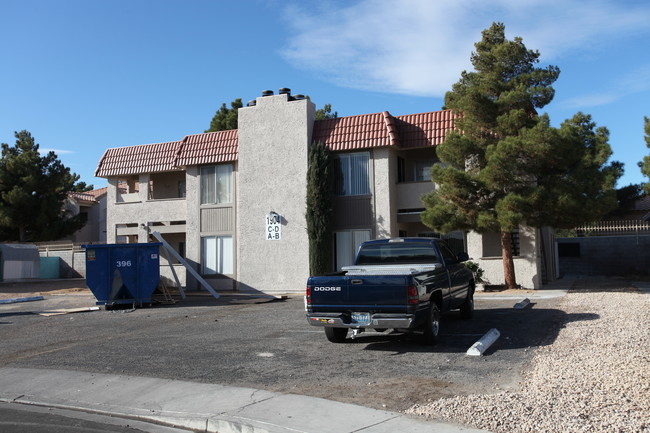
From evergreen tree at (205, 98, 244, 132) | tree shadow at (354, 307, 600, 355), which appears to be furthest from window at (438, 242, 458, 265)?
evergreen tree at (205, 98, 244, 132)

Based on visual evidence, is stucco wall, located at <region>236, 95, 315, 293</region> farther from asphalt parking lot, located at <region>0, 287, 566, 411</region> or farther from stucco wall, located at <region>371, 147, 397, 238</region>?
asphalt parking lot, located at <region>0, 287, 566, 411</region>

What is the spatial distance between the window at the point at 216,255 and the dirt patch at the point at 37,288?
5716mm

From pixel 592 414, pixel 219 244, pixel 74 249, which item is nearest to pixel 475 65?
pixel 219 244

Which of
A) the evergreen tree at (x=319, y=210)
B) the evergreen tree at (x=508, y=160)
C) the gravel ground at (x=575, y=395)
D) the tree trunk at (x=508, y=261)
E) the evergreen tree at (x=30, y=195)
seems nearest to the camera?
the gravel ground at (x=575, y=395)

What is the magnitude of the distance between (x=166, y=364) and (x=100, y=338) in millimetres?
4080

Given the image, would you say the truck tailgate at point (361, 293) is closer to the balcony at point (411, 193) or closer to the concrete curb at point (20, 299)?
the balcony at point (411, 193)

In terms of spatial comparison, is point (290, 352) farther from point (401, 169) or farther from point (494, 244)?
point (401, 169)

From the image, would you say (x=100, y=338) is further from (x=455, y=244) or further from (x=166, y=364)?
(x=455, y=244)

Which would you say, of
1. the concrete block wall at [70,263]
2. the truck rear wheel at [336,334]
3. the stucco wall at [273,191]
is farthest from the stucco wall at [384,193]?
the concrete block wall at [70,263]

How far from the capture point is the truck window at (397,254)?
11.9 m

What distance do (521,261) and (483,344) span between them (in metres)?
13.0

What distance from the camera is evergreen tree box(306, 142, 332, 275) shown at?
23.6 meters

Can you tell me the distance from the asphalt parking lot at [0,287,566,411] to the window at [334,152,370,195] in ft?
27.8

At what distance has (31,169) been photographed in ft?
139
